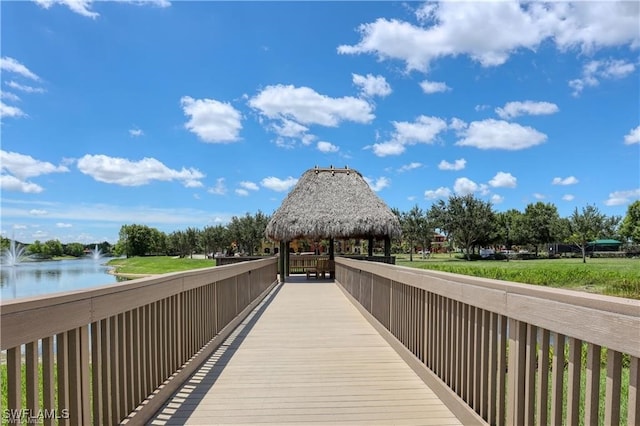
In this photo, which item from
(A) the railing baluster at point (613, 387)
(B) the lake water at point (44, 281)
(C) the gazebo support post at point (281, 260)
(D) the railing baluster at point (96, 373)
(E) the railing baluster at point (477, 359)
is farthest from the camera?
(B) the lake water at point (44, 281)

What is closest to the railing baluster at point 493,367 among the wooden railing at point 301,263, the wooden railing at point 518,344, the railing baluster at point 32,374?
the wooden railing at point 518,344

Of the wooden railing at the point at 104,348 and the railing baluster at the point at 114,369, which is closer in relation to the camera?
the wooden railing at the point at 104,348

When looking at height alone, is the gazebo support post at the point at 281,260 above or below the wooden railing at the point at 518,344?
below

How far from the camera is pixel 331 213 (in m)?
17.6

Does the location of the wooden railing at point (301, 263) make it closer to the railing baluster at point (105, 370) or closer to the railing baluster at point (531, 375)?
the railing baluster at point (105, 370)

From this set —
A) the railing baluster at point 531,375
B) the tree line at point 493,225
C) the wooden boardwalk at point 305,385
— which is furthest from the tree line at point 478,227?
the railing baluster at point 531,375

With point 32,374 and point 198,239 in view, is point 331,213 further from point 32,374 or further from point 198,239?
point 198,239

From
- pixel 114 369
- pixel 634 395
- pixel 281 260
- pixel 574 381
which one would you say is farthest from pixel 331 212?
pixel 634 395

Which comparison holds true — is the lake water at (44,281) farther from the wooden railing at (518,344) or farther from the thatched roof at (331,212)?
the wooden railing at (518,344)

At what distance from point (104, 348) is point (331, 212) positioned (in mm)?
15292

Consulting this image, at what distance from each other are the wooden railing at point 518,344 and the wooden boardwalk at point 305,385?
0.93 feet

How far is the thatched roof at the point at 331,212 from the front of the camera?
55.6 ft

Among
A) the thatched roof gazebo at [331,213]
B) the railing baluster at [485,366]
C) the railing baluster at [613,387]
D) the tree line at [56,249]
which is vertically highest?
the thatched roof gazebo at [331,213]

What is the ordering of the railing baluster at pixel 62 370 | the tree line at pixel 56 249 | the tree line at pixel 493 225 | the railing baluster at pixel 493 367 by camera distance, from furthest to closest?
the tree line at pixel 56 249 < the tree line at pixel 493 225 < the railing baluster at pixel 493 367 < the railing baluster at pixel 62 370
